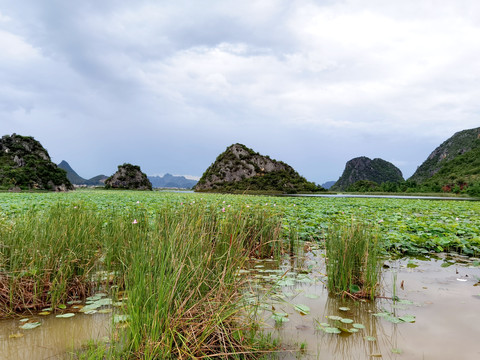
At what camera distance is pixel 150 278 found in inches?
94.8

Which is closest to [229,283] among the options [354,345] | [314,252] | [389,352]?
[354,345]

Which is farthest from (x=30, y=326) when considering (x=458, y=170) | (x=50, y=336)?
(x=458, y=170)

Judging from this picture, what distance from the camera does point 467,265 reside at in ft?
19.6

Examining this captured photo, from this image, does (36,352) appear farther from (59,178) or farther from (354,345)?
(59,178)

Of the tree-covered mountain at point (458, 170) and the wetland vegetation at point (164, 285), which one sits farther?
the tree-covered mountain at point (458, 170)

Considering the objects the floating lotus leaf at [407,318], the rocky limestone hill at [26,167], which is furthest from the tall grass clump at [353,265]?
the rocky limestone hill at [26,167]

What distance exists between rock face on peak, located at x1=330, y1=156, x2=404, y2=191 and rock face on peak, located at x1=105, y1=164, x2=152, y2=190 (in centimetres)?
8556

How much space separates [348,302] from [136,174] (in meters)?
112

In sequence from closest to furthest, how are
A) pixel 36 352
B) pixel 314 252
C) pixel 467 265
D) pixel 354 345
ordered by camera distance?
pixel 36 352
pixel 354 345
pixel 467 265
pixel 314 252

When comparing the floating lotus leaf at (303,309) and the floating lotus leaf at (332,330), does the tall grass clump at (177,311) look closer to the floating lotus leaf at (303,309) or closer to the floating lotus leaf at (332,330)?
the floating lotus leaf at (332,330)

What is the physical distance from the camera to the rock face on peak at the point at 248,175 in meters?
83.5

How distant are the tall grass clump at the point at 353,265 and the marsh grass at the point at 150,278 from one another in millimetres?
1577

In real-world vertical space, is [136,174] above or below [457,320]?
above

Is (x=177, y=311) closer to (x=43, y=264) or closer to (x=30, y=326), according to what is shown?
(x=30, y=326)
